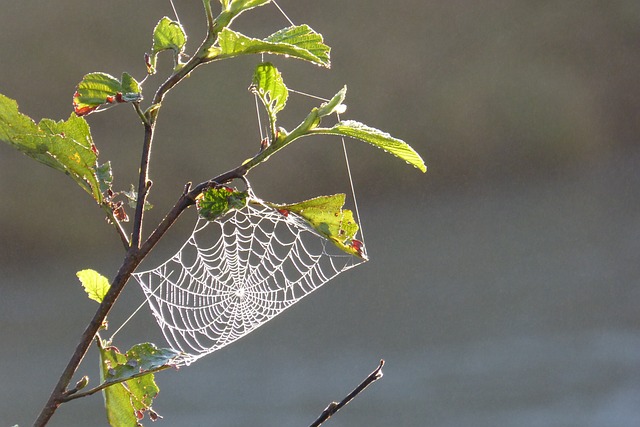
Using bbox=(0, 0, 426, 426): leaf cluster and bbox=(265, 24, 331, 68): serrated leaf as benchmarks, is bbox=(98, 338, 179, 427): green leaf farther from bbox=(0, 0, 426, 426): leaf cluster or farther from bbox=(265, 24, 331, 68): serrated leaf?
bbox=(265, 24, 331, 68): serrated leaf

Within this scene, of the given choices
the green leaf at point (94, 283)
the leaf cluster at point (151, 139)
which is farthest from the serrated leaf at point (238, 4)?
the green leaf at point (94, 283)

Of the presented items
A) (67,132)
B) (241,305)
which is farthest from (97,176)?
(241,305)

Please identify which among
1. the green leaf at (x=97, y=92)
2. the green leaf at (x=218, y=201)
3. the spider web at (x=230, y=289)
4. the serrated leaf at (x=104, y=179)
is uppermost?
the spider web at (x=230, y=289)

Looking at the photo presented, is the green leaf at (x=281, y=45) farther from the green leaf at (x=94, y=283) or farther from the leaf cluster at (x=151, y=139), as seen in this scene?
the green leaf at (x=94, y=283)

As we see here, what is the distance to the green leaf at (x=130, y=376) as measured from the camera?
0.87 ft

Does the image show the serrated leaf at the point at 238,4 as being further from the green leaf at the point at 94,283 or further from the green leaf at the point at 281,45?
the green leaf at the point at 94,283

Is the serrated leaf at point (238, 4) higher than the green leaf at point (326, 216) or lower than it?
higher

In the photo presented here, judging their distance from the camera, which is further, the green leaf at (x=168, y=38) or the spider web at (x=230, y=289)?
the spider web at (x=230, y=289)

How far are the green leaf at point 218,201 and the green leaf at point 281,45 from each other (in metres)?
0.04

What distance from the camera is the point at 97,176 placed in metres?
0.28

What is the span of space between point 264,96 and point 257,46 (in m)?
0.03

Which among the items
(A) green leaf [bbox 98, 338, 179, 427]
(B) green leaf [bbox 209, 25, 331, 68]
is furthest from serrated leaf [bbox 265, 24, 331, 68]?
(A) green leaf [bbox 98, 338, 179, 427]

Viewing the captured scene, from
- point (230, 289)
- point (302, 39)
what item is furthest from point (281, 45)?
point (230, 289)

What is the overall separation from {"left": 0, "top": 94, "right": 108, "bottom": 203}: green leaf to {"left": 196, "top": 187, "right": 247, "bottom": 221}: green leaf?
45 mm
